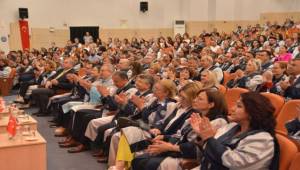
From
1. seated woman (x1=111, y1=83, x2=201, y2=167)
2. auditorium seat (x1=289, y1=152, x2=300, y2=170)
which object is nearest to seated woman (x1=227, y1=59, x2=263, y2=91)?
seated woman (x1=111, y1=83, x2=201, y2=167)

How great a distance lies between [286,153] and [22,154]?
2.29 metres

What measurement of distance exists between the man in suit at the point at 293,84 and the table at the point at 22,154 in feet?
8.78

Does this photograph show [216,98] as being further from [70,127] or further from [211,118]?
[70,127]

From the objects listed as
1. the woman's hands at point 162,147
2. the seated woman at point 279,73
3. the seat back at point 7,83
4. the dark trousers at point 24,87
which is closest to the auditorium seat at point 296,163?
the woman's hands at point 162,147

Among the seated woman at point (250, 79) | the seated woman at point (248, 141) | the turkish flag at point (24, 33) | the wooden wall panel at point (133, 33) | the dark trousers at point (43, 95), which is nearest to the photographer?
the seated woman at point (248, 141)

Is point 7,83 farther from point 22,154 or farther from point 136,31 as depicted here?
point 136,31

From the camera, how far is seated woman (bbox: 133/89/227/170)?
2.81 meters

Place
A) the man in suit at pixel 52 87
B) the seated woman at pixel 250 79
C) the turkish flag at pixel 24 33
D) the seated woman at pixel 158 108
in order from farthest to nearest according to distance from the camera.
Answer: the turkish flag at pixel 24 33 → the man in suit at pixel 52 87 → the seated woman at pixel 250 79 → the seated woman at pixel 158 108

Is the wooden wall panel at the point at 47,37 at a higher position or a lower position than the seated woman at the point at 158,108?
higher

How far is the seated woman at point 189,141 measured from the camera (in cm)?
281

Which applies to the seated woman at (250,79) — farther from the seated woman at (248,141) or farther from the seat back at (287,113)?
the seated woman at (248,141)

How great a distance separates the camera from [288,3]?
1664 cm

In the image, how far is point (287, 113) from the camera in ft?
10.8

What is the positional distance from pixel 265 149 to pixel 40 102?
18.0 feet
